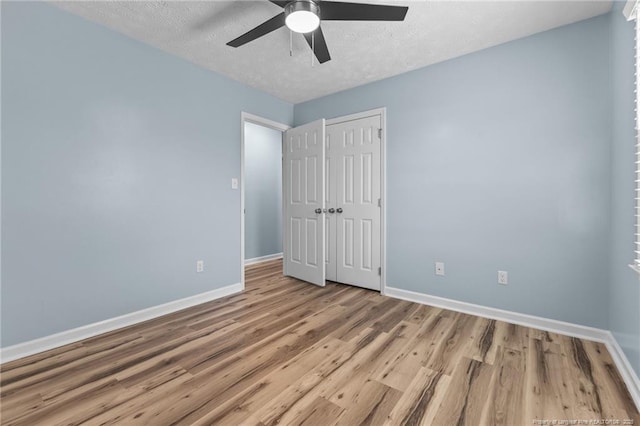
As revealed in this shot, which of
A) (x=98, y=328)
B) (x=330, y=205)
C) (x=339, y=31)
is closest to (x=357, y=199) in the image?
(x=330, y=205)

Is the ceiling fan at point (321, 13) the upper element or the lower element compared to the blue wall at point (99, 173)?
upper

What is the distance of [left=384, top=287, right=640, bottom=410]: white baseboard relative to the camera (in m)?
1.62

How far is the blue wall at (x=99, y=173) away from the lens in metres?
1.92

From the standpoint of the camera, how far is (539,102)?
7.67ft

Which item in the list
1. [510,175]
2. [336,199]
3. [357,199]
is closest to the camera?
[510,175]

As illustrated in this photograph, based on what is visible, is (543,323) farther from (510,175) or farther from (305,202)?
(305,202)

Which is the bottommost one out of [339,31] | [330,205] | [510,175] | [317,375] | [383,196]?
[317,375]

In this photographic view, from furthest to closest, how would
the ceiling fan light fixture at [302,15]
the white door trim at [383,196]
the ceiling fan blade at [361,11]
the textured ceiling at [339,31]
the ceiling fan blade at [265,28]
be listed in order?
the white door trim at [383,196], the textured ceiling at [339,31], the ceiling fan blade at [265,28], the ceiling fan light fixture at [302,15], the ceiling fan blade at [361,11]

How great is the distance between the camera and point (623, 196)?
1789 mm

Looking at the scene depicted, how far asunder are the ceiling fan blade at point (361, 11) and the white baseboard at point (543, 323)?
246 centimetres

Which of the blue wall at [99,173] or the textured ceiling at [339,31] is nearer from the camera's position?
the blue wall at [99,173]

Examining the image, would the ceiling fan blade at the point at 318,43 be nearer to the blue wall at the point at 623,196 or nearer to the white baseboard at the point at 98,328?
the blue wall at the point at 623,196

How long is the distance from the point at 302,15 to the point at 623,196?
2.41 m

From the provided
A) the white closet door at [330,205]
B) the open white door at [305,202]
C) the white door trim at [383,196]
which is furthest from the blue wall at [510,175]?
the open white door at [305,202]
